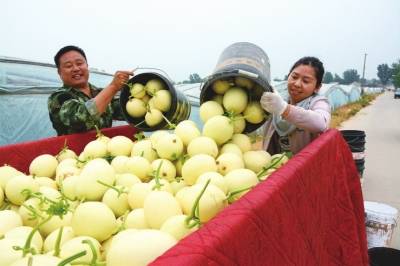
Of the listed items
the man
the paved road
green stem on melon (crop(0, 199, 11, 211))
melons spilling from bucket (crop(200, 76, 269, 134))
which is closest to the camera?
green stem on melon (crop(0, 199, 11, 211))

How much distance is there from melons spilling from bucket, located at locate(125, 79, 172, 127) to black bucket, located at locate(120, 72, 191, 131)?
2 cm

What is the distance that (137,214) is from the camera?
4.71 feet

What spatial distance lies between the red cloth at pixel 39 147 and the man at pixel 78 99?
0.41 feet

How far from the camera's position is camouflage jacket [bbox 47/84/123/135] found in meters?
2.64

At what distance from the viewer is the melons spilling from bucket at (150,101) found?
2.47 m

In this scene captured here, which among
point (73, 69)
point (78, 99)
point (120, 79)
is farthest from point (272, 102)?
point (73, 69)

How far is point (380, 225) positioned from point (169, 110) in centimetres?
182

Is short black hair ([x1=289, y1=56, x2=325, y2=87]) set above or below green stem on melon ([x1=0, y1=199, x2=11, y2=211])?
above

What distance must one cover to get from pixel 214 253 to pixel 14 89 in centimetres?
587

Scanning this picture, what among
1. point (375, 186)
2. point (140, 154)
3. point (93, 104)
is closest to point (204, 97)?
point (140, 154)

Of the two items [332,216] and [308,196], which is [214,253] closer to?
[308,196]

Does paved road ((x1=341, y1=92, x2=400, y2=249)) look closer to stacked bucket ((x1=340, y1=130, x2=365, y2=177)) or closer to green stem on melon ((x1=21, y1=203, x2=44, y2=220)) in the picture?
stacked bucket ((x1=340, y1=130, x2=365, y2=177))

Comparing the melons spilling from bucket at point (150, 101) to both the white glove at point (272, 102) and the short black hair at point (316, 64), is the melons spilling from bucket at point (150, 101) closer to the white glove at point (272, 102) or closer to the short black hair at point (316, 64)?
the white glove at point (272, 102)

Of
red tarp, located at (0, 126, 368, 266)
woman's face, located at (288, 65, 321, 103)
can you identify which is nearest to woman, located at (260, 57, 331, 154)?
woman's face, located at (288, 65, 321, 103)
